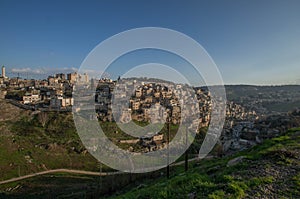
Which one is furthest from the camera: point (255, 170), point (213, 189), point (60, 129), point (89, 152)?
point (60, 129)

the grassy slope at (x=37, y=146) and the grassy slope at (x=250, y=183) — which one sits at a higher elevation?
the grassy slope at (x=250, y=183)

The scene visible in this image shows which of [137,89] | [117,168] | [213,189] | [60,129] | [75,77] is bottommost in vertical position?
[117,168]

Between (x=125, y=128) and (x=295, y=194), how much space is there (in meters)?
36.8

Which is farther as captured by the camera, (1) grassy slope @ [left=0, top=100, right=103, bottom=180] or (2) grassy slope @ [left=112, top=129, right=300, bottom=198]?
(1) grassy slope @ [left=0, top=100, right=103, bottom=180]

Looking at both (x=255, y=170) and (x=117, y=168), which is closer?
(x=255, y=170)

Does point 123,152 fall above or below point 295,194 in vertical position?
below

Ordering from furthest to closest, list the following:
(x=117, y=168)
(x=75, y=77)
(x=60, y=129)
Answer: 1. (x=75, y=77)
2. (x=60, y=129)
3. (x=117, y=168)

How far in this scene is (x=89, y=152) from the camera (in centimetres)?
3347

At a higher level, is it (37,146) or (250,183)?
Result: (250,183)

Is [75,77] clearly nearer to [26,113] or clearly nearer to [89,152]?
[26,113]

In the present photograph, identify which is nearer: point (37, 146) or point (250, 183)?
point (250, 183)

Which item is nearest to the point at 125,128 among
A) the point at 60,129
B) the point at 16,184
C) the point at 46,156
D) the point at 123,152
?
the point at 123,152

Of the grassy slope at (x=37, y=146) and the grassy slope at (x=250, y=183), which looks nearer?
the grassy slope at (x=250, y=183)

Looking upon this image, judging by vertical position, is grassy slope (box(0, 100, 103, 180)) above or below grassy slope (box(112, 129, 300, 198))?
below
